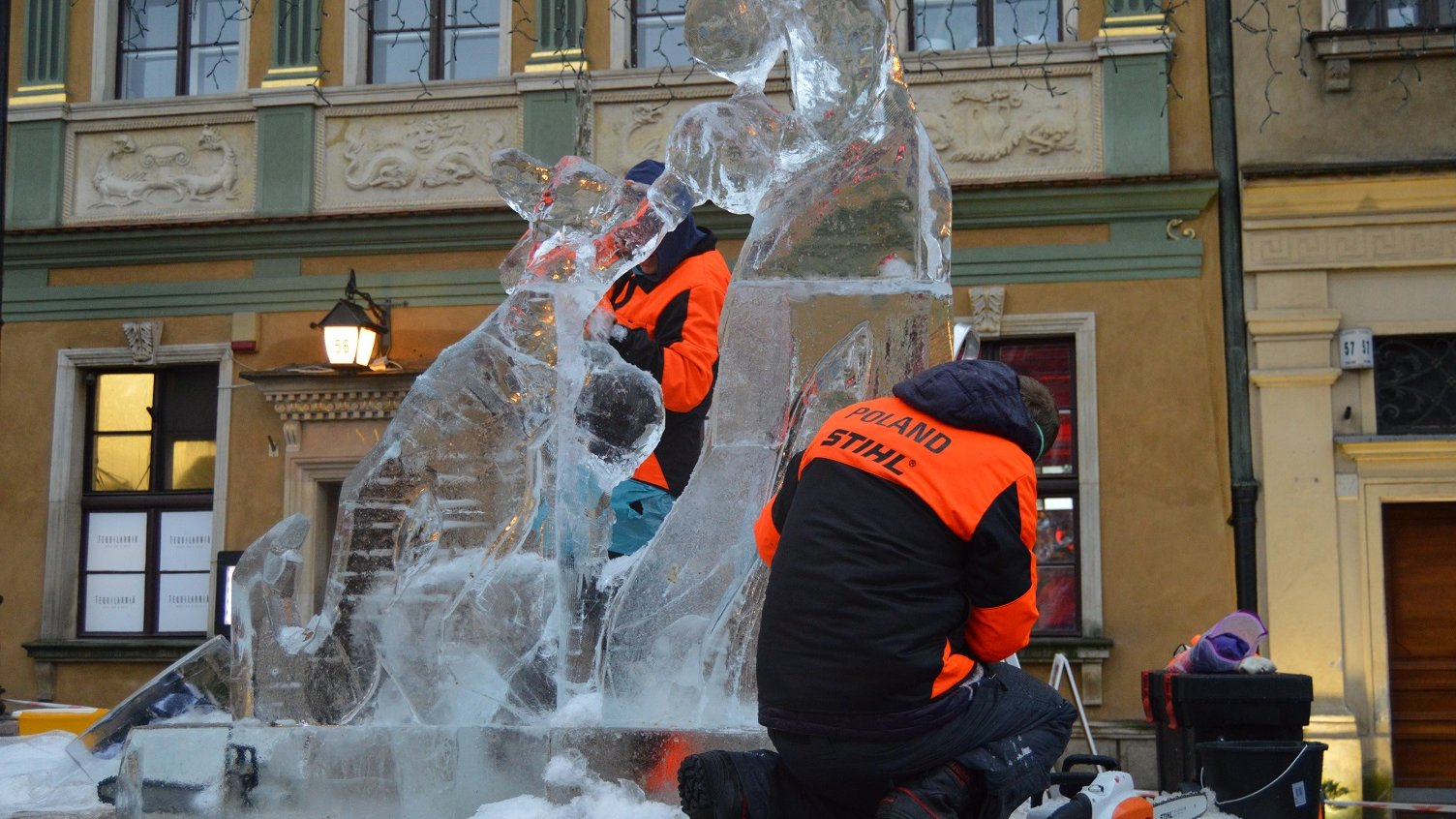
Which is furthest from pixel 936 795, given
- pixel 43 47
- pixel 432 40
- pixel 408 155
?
pixel 43 47

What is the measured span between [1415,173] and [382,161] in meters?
7.22

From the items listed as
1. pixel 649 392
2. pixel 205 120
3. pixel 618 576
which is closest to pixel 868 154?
pixel 649 392

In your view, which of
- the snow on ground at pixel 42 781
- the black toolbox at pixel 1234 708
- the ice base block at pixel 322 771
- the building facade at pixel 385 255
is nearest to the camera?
the ice base block at pixel 322 771

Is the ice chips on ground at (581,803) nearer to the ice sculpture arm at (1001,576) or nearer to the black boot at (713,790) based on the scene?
the black boot at (713,790)

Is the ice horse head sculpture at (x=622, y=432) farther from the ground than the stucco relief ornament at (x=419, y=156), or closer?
closer

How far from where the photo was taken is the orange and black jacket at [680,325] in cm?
478

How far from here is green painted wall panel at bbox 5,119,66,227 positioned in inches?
506

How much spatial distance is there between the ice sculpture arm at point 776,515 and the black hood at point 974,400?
0.28 m

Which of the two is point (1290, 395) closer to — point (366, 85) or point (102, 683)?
point (366, 85)

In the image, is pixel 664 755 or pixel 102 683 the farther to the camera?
pixel 102 683

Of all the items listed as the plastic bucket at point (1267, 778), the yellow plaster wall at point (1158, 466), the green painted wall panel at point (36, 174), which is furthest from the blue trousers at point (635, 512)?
the green painted wall panel at point (36, 174)

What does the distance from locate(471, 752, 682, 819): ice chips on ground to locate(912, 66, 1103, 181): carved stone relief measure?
8.32 meters

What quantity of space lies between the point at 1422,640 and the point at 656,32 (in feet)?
22.6

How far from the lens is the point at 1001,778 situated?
3.04m
